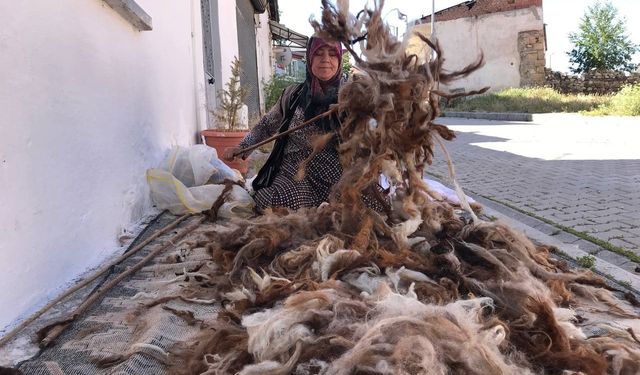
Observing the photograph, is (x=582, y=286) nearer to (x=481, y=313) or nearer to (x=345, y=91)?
(x=481, y=313)

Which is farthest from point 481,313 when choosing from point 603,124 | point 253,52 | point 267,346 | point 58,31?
point 253,52

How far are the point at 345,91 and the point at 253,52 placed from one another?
1259 centimetres

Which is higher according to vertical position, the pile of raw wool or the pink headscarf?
the pink headscarf

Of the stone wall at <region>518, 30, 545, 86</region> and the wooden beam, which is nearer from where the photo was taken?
the wooden beam

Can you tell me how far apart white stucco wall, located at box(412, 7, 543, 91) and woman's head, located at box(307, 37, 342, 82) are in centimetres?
2273

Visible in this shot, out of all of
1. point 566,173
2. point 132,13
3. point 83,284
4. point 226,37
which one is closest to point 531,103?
point 226,37

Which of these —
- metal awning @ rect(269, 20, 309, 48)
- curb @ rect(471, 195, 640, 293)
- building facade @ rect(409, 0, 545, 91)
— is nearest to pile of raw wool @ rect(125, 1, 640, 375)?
curb @ rect(471, 195, 640, 293)

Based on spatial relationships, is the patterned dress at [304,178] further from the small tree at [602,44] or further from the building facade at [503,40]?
the small tree at [602,44]

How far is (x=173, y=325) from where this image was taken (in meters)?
2.15

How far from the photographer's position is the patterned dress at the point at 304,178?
3.91 meters

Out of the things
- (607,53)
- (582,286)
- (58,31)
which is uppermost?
(607,53)

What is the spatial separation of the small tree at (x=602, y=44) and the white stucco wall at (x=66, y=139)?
33.4 meters

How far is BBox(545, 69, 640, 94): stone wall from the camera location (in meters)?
23.5

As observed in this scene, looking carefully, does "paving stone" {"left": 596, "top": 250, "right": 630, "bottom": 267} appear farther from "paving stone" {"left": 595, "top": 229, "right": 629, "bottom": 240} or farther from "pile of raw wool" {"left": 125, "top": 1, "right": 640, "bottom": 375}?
"pile of raw wool" {"left": 125, "top": 1, "right": 640, "bottom": 375}
